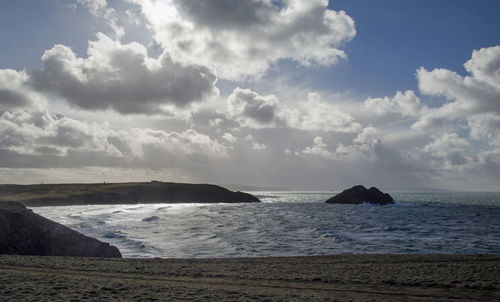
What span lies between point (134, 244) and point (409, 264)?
25.3 metres

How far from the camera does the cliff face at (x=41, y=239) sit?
24.9 meters

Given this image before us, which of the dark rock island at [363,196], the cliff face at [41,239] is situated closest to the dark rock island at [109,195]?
the dark rock island at [363,196]

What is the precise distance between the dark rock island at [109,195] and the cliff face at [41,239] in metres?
123

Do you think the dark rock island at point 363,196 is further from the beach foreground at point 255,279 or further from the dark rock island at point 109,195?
the beach foreground at point 255,279

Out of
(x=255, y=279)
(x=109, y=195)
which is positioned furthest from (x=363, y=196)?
(x=255, y=279)

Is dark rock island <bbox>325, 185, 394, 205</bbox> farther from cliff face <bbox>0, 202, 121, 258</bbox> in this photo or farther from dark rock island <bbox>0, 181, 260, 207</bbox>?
cliff face <bbox>0, 202, 121, 258</bbox>

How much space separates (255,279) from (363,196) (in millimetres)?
147067

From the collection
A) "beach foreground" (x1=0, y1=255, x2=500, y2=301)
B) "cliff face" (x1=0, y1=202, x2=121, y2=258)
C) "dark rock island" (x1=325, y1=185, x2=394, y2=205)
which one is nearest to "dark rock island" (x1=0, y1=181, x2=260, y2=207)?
"dark rock island" (x1=325, y1=185, x2=394, y2=205)

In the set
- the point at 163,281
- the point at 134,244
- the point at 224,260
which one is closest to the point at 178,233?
the point at 134,244

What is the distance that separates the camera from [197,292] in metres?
12.5

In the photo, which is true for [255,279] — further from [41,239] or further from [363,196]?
[363,196]

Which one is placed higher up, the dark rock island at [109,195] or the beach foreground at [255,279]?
the beach foreground at [255,279]

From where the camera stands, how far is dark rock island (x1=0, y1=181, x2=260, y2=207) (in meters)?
142

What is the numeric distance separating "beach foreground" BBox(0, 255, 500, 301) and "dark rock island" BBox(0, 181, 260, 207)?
135984mm
